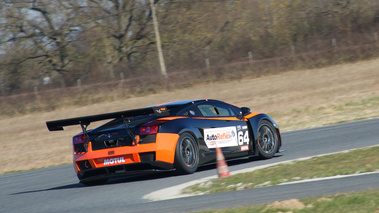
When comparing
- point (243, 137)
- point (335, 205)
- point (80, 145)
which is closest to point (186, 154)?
point (243, 137)

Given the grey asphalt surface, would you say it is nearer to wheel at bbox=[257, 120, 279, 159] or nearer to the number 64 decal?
wheel at bbox=[257, 120, 279, 159]

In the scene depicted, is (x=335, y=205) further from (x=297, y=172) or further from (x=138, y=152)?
(x=138, y=152)

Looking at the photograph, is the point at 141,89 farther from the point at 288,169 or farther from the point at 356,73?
the point at 288,169

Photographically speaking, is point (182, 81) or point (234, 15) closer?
point (182, 81)

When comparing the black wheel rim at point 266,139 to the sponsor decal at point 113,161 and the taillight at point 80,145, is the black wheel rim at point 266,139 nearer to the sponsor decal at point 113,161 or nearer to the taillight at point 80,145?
the sponsor decal at point 113,161

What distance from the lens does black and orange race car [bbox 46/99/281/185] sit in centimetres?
881

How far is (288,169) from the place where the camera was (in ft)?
27.6

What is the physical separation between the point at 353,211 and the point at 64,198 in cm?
458

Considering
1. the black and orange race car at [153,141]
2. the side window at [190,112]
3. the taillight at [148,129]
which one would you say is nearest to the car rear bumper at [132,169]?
the black and orange race car at [153,141]

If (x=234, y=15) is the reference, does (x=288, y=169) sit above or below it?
below

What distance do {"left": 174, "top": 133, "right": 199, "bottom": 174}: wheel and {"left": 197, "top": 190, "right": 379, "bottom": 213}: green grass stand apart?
310 cm

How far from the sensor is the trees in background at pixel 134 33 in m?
37.5

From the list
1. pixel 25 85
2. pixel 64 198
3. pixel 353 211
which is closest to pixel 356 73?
pixel 25 85

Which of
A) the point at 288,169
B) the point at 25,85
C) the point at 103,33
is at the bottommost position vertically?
the point at 288,169
